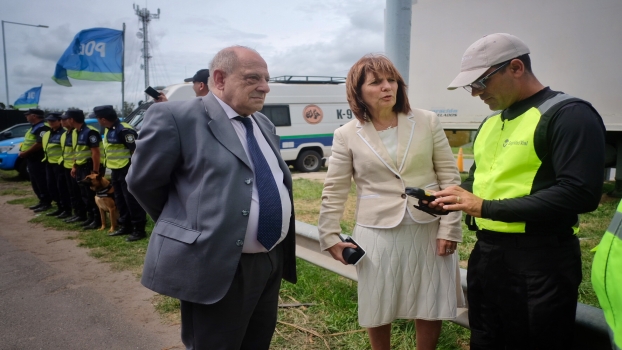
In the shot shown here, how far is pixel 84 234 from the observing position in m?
7.20

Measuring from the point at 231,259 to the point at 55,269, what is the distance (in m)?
4.25

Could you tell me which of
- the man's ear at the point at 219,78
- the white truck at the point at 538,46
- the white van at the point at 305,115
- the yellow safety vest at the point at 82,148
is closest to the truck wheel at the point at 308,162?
the white van at the point at 305,115

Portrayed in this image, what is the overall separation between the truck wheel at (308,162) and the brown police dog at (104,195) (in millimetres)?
7153

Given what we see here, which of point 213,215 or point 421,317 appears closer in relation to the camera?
point 213,215

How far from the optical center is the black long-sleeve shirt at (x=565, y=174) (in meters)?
1.69

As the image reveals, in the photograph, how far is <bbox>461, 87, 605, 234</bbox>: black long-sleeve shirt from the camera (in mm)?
1693

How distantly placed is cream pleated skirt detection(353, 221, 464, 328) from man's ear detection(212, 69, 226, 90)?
3.63 feet

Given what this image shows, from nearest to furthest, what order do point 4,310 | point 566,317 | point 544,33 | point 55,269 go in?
point 566,317, point 4,310, point 55,269, point 544,33

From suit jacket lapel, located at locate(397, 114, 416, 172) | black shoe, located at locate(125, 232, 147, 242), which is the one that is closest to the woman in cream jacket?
suit jacket lapel, located at locate(397, 114, 416, 172)

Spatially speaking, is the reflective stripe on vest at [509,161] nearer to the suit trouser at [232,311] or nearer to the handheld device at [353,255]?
the handheld device at [353,255]

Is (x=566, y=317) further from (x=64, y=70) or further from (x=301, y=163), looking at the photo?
(x=64, y=70)

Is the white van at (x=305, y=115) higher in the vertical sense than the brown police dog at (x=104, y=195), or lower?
higher

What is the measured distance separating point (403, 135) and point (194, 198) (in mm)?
1158

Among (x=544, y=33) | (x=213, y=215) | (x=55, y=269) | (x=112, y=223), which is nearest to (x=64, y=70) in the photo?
(x=112, y=223)
